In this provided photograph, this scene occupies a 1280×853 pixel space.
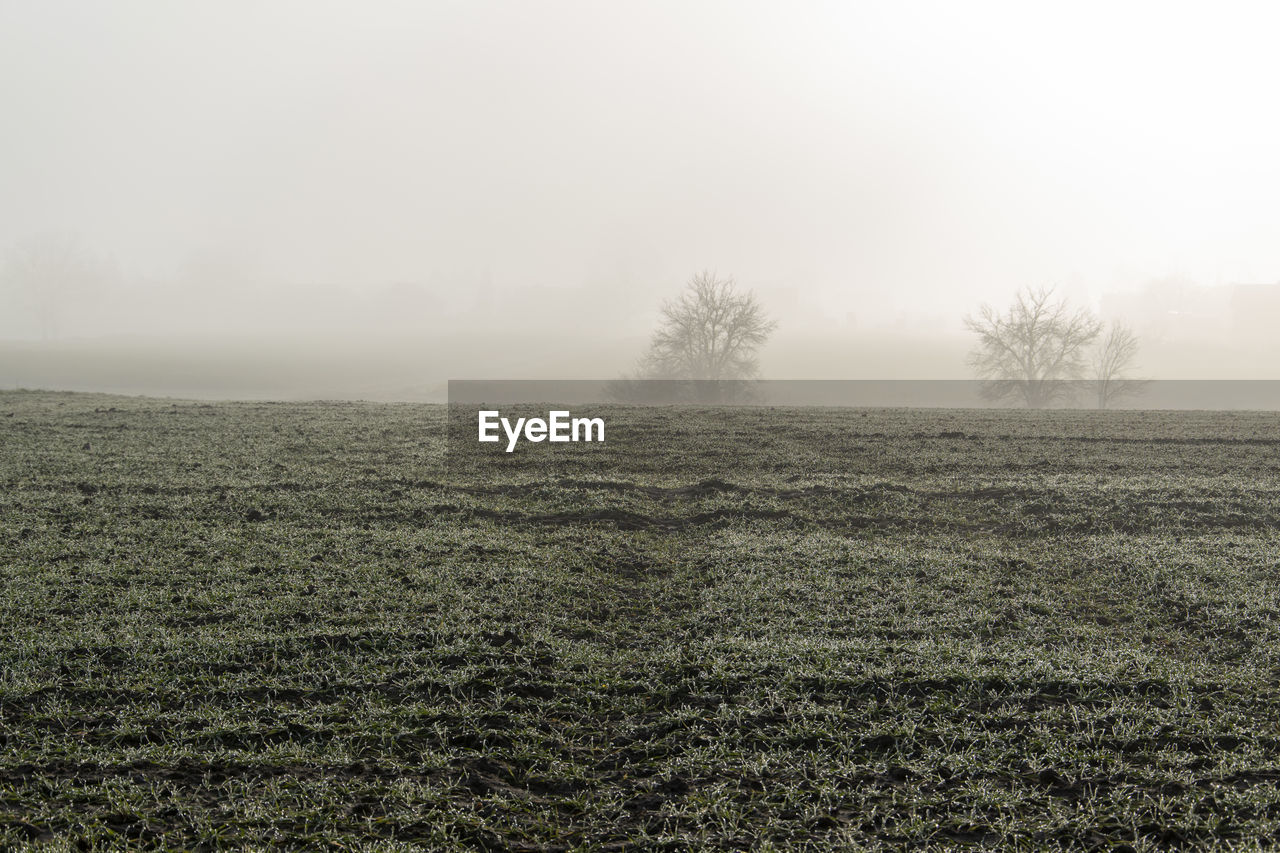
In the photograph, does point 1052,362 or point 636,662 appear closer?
point 636,662

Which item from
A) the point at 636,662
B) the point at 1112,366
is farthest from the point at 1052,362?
the point at 636,662

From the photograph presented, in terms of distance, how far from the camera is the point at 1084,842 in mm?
3389

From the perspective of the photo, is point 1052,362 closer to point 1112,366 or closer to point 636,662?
point 1112,366

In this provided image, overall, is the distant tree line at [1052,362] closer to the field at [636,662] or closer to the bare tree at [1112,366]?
the bare tree at [1112,366]

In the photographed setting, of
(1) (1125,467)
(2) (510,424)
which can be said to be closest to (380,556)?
(2) (510,424)

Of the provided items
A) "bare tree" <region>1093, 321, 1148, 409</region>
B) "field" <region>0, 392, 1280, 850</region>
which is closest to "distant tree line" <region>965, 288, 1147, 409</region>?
"bare tree" <region>1093, 321, 1148, 409</region>

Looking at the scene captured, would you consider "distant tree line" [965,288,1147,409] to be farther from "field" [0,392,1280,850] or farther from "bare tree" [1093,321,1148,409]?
"field" [0,392,1280,850]

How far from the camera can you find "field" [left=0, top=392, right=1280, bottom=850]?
11.8ft

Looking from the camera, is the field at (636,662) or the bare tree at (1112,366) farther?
the bare tree at (1112,366)

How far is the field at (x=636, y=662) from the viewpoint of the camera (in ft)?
11.8

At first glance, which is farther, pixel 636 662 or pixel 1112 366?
pixel 1112 366

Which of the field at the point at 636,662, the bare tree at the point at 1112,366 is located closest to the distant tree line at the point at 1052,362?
the bare tree at the point at 1112,366

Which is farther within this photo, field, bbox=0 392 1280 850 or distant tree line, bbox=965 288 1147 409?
distant tree line, bbox=965 288 1147 409

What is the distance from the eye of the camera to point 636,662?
5.21 metres
